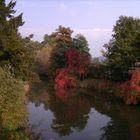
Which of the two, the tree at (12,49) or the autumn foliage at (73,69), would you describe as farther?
the autumn foliage at (73,69)

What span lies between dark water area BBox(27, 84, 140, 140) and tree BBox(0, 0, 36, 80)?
3772 mm

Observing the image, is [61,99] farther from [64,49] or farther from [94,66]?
[64,49]

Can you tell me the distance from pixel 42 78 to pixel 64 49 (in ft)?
30.5

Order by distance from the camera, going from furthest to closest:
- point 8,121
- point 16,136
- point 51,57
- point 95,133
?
point 51,57
point 95,133
point 8,121
point 16,136

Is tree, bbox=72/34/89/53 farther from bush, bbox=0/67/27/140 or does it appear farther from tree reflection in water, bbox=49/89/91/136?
bush, bbox=0/67/27/140

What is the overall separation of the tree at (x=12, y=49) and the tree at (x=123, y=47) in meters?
14.2

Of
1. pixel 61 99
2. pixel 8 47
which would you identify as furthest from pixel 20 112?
pixel 61 99

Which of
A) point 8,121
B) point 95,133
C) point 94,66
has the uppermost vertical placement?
point 94,66

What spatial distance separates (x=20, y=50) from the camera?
27797 millimetres

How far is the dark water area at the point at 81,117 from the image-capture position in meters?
23.0

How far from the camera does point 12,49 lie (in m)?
27.1

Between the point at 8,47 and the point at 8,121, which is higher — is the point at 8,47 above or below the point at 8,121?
above

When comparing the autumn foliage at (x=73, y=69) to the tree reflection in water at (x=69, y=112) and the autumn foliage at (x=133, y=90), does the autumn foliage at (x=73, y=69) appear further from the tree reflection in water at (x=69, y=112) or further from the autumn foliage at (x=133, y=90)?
the autumn foliage at (x=133, y=90)

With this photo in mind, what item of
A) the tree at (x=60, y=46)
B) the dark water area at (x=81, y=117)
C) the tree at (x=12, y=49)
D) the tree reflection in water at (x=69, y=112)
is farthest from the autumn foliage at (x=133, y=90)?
the tree at (x=60, y=46)
